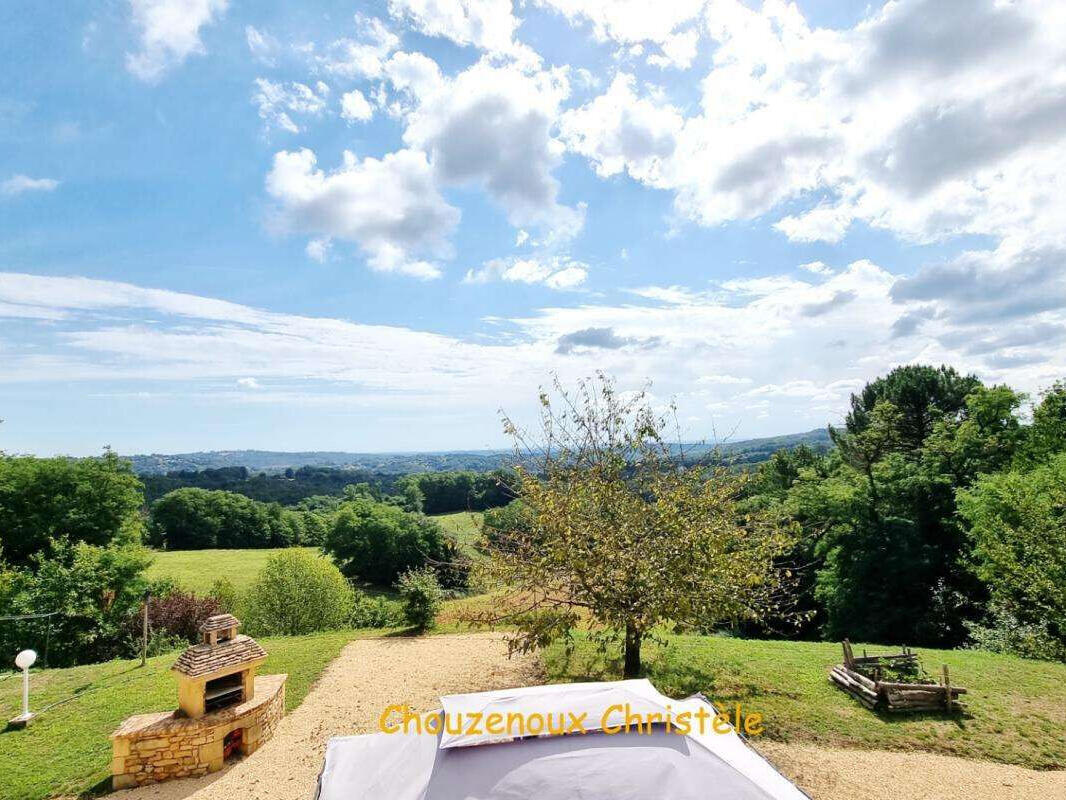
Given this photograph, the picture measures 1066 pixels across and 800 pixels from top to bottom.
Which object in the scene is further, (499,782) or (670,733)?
(670,733)

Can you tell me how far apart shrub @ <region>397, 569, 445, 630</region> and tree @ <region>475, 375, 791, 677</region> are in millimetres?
7743

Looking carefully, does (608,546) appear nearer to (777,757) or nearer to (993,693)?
(777,757)

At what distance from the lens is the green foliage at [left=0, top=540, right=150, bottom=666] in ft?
60.1

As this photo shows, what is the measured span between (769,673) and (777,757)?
4.07 meters

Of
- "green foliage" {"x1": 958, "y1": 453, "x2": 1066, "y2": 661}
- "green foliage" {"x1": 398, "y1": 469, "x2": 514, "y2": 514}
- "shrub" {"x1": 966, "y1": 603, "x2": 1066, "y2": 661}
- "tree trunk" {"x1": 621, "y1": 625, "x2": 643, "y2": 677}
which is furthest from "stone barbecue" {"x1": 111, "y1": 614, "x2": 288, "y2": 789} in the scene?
"green foliage" {"x1": 398, "y1": 469, "x2": 514, "y2": 514}

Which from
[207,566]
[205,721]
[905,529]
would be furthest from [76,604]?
[905,529]

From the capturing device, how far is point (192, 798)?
8.13 metres

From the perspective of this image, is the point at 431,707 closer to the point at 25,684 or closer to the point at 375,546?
the point at 25,684

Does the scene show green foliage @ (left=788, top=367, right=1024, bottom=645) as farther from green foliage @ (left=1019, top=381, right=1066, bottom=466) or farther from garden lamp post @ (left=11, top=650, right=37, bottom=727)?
garden lamp post @ (left=11, top=650, right=37, bottom=727)

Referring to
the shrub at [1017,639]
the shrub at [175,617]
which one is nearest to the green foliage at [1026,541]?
the shrub at [1017,639]

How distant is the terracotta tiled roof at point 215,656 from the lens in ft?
29.9

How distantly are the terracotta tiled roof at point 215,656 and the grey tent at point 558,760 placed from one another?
16.6 ft

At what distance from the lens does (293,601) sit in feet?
78.6

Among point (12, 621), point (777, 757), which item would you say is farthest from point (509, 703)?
point (12, 621)
